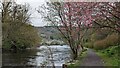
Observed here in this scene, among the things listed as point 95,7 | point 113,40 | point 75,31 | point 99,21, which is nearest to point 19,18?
point 75,31

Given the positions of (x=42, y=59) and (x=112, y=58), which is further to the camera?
(x=42, y=59)

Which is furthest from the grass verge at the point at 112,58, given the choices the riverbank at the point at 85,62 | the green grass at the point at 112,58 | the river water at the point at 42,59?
the river water at the point at 42,59

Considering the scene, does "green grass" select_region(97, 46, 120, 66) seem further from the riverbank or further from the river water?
the river water

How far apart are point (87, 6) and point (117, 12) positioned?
47 cm

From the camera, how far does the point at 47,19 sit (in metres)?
8.07

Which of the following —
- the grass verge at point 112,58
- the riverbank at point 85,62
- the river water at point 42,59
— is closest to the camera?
the riverbank at point 85,62

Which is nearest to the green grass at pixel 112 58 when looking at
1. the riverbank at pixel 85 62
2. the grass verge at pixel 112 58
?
the grass verge at pixel 112 58

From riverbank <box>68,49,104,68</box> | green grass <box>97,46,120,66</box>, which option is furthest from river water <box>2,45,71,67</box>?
green grass <box>97,46,120,66</box>

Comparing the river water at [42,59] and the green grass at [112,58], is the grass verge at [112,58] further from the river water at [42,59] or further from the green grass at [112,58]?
the river water at [42,59]

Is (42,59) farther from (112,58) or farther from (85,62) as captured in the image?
(85,62)

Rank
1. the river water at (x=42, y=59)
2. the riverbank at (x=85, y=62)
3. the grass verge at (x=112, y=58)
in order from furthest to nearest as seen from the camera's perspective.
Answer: the river water at (x=42, y=59), the grass verge at (x=112, y=58), the riverbank at (x=85, y=62)

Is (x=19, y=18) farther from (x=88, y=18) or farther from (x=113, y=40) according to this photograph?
(x=88, y=18)

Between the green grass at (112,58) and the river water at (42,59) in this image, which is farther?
the river water at (42,59)

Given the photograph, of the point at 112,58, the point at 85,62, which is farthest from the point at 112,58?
the point at 85,62
